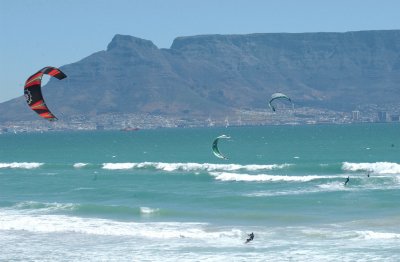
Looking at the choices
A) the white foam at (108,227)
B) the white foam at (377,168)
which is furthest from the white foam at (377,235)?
the white foam at (377,168)

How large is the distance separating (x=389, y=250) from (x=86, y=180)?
113ft

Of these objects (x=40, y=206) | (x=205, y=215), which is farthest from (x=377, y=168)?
(x=40, y=206)

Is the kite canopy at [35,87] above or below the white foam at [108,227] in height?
above

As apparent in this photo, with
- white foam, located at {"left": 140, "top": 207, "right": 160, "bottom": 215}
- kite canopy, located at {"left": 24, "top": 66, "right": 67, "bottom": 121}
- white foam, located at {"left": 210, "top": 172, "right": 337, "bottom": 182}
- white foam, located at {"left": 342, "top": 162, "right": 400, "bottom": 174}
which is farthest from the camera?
white foam, located at {"left": 342, "top": 162, "right": 400, "bottom": 174}

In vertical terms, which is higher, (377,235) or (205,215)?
(205,215)

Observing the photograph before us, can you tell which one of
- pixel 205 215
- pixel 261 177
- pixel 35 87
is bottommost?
pixel 205 215

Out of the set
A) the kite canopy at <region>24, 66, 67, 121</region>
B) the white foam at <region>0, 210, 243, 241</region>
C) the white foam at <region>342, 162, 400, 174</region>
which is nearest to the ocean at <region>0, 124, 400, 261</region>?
the white foam at <region>0, 210, 243, 241</region>

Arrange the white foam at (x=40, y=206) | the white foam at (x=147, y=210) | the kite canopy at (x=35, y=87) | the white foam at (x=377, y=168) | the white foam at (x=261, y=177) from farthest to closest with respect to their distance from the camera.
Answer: the white foam at (x=377, y=168) → the white foam at (x=261, y=177) → the white foam at (x=40, y=206) → the white foam at (x=147, y=210) → the kite canopy at (x=35, y=87)

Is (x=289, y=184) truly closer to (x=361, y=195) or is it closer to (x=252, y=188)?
(x=252, y=188)

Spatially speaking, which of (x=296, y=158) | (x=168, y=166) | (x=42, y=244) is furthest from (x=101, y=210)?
(x=296, y=158)

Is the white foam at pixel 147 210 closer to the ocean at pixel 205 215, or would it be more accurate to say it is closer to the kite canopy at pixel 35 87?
the ocean at pixel 205 215

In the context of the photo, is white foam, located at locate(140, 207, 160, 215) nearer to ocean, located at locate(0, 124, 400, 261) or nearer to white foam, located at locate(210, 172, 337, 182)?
ocean, located at locate(0, 124, 400, 261)

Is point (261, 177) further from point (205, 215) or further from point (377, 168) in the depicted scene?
point (205, 215)

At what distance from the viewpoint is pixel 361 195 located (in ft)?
138
